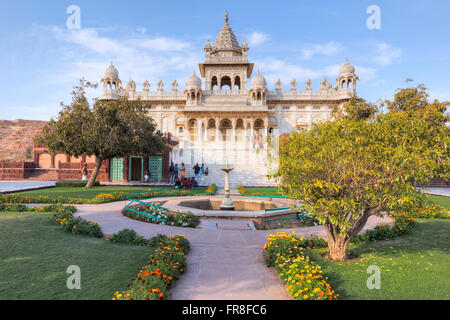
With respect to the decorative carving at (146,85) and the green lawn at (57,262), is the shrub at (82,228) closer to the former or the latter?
the green lawn at (57,262)

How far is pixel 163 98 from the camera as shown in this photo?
4591 centimetres

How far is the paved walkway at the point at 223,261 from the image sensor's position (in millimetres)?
4129

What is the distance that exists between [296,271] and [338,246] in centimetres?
164

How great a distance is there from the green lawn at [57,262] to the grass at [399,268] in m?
3.66

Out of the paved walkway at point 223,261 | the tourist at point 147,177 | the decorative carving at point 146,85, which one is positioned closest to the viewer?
the paved walkway at point 223,261

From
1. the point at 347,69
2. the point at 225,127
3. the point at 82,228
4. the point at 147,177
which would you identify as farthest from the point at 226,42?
the point at 82,228

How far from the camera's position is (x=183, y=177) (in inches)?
787

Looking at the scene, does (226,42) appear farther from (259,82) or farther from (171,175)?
(171,175)

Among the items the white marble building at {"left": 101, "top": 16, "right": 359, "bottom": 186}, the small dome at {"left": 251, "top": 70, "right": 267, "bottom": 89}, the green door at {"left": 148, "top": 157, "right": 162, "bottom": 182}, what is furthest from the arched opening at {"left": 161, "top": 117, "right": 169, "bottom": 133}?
the green door at {"left": 148, "top": 157, "right": 162, "bottom": 182}

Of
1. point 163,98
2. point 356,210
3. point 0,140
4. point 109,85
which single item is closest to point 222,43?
point 163,98

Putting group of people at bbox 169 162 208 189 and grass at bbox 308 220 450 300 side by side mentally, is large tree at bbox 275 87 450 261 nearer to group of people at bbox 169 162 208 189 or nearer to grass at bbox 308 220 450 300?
grass at bbox 308 220 450 300

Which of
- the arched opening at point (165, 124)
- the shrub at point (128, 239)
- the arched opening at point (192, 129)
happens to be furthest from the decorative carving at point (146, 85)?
the shrub at point (128, 239)

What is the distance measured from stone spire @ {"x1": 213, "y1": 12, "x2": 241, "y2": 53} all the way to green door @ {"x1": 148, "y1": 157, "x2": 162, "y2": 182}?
32501 mm
